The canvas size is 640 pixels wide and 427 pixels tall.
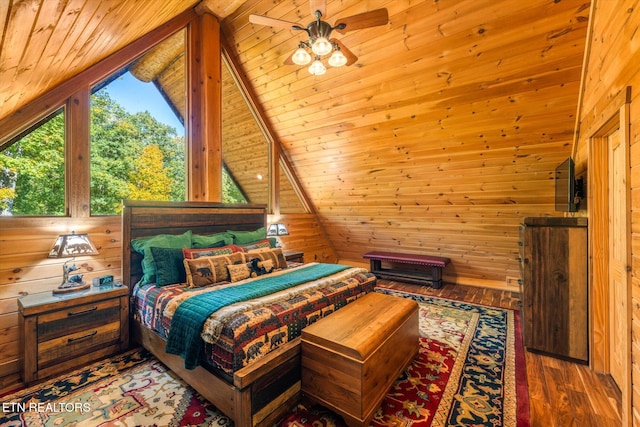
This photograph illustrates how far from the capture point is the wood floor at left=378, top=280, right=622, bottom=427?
5.58 feet

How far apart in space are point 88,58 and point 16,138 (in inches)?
35.5

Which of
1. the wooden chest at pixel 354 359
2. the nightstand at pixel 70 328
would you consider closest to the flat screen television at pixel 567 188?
the wooden chest at pixel 354 359

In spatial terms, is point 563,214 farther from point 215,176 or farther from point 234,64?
point 234,64

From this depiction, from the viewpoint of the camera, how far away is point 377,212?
4.65 metres

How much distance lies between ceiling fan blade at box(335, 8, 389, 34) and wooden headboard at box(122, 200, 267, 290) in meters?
2.45

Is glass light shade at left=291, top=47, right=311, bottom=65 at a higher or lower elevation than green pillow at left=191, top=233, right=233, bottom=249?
higher

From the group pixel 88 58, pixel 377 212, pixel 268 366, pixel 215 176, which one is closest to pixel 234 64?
pixel 215 176

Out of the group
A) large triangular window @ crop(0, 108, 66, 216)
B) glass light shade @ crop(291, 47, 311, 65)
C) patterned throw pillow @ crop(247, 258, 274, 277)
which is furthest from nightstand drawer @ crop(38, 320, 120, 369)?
glass light shade @ crop(291, 47, 311, 65)

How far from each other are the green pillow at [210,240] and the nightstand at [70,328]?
743 mm

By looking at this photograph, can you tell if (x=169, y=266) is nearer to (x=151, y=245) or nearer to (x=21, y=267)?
(x=151, y=245)

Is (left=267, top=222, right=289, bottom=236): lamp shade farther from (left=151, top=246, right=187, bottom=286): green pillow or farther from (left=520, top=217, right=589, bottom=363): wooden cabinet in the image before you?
(left=520, top=217, right=589, bottom=363): wooden cabinet

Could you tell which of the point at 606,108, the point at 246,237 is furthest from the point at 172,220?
the point at 606,108

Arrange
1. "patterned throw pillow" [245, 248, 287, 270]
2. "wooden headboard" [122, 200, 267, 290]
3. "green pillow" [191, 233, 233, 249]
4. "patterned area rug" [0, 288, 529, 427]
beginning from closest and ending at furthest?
"patterned area rug" [0, 288, 529, 427], "wooden headboard" [122, 200, 267, 290], "patterned throw pillow" [245, 248, 287, 270], "green pillow" [191, 233, 233, 249]

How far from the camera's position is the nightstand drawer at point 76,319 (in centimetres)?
208
